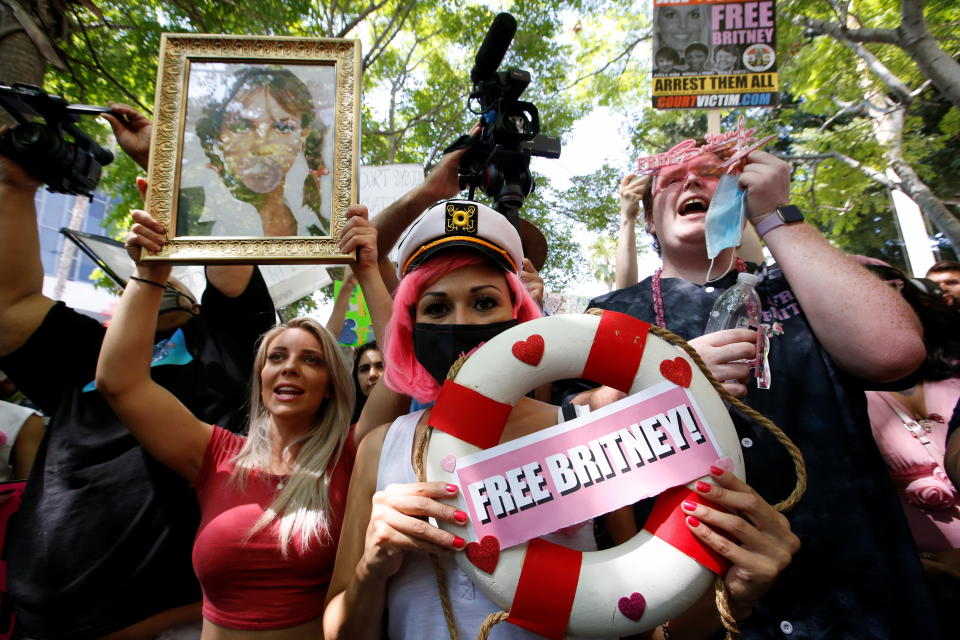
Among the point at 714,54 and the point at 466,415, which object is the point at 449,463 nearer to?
the point at 466,415

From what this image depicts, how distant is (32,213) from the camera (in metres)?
2.10

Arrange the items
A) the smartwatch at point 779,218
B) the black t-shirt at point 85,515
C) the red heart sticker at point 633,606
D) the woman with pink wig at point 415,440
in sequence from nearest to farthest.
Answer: the red heart sticker at point 633,606 → the woman with pink wig at point 415,440 → the smartwatch at point 779,218 → the black t-shirt at point 85,515

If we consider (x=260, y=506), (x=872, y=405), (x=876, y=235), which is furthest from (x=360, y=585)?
(x=876, y=235)

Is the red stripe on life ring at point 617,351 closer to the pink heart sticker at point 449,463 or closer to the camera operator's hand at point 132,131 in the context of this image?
the pink heart sticker at point 449,463

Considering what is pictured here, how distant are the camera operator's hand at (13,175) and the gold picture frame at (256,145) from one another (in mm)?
557

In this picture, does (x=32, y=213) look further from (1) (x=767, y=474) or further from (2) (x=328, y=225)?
(1) (x=767, y=474)

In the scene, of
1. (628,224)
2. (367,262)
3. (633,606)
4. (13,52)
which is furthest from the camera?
(13,52)

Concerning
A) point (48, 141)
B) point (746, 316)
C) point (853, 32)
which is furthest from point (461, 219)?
point (853, 32)

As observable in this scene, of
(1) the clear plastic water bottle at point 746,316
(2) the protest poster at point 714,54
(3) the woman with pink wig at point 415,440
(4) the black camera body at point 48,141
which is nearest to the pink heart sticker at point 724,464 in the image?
(1) the clear plastic water bottle at point 746,316

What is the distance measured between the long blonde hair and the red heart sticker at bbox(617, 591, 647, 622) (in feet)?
3.59

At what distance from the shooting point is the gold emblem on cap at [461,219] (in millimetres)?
1525

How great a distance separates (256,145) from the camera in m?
2.13

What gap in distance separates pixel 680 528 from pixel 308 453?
4.82 ft

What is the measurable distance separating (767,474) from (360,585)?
1060mm
